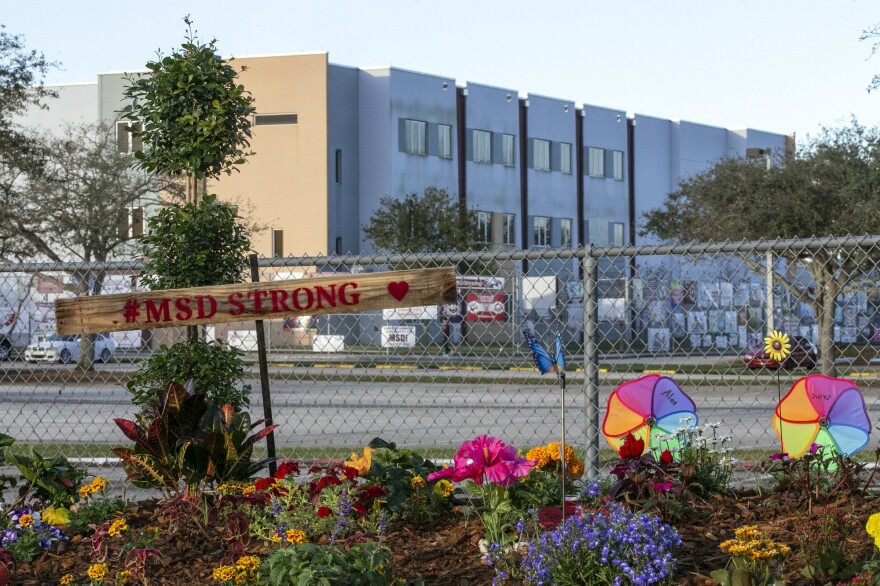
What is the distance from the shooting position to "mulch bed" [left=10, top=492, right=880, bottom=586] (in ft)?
14.6

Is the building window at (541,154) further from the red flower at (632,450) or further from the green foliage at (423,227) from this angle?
the red flower at (632,450)

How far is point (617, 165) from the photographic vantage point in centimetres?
5906

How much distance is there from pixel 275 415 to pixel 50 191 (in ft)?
54.5

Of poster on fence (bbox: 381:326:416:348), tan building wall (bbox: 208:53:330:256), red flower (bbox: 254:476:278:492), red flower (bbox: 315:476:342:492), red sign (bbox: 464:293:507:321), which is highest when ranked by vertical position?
tan building wall (bbox: 208:53:330:256)

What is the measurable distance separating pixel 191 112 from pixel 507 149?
47591 mm

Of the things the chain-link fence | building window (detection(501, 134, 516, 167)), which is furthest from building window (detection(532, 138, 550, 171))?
the chain-link fence

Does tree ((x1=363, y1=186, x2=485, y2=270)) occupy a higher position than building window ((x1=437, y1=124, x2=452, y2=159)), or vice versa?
building window ((x1=437, y1=124, x2=452, y2=159))

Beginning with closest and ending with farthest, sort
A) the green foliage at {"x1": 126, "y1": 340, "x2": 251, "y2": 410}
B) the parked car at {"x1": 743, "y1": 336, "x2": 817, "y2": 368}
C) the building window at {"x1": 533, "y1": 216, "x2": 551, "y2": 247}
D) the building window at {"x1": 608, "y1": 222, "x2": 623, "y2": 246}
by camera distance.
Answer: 1. the green foliage at {"x1": 126, "y1": 340, "x2": 251, "y2": 410}
2. the parked car at {"x1": 743, "y1": 336, "x2": 817, "y2": 368}
3. the building window at {"x1": 533, "y1": 216, "x2": 551, "y2": 247}
4. the building window at {"x1": 608, "y1": 222, "x2": 623, "y2": 246}

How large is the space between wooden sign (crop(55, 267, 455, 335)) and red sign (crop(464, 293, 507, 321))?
2323mm

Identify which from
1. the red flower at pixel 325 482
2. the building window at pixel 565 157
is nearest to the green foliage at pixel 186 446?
the red flower at pixel 325 482

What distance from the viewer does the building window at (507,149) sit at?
176 feet


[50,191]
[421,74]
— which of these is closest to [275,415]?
[50,191]

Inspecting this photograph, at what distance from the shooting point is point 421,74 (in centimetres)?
5019

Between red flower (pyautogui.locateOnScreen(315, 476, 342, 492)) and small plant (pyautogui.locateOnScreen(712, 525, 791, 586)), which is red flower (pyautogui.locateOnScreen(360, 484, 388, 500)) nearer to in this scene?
red flower (pyautogui.locateOnScreen(315, 476, 342, 492))
